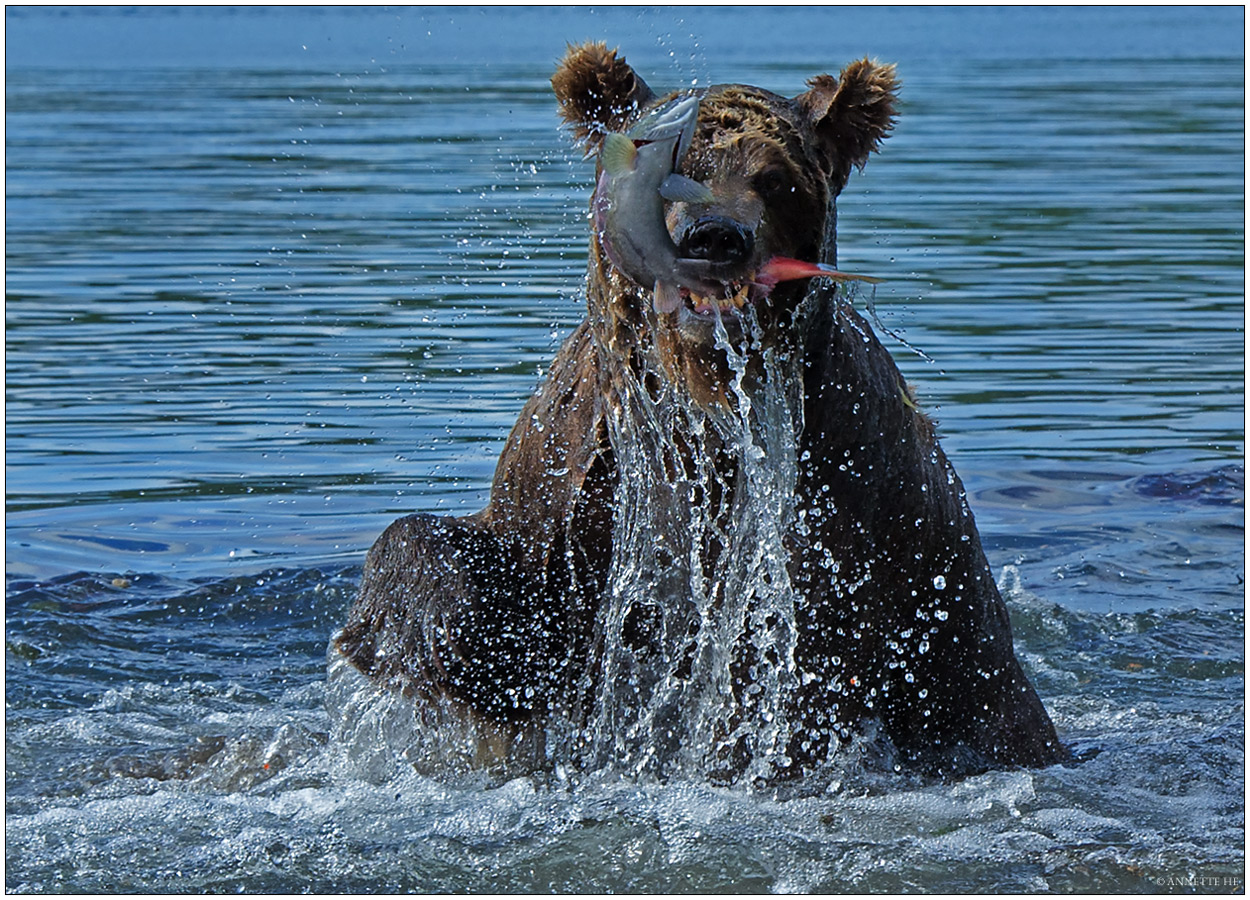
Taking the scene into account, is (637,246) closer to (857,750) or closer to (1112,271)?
(857,750)

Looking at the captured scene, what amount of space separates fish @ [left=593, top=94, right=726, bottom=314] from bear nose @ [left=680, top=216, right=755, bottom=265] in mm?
19

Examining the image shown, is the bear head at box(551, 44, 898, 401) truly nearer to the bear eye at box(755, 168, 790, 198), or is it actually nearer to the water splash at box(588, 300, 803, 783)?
the bear eye at box(755, 168, 790, 198)

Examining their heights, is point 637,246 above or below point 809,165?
below

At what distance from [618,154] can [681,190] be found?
0.52ft

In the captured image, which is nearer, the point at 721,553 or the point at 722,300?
the point at 722,300

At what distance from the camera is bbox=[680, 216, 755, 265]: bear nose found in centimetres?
401

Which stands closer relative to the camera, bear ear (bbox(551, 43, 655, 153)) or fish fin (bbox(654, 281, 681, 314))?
fish fin (bbox(654, 281, 681, 314))

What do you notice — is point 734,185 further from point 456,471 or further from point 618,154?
point 456,471

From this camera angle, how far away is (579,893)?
4.68 m

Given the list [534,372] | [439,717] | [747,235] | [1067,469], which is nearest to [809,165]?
[747,235]

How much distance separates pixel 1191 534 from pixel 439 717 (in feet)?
12.9

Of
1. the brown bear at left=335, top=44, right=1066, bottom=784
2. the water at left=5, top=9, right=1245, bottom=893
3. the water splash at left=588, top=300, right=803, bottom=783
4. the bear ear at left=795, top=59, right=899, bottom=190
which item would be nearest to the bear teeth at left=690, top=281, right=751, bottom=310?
the brown bear at left=335, top=44, right=1066, bottom=784

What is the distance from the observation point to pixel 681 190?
407cm

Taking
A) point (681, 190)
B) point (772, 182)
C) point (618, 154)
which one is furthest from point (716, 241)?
point (772, 182)
